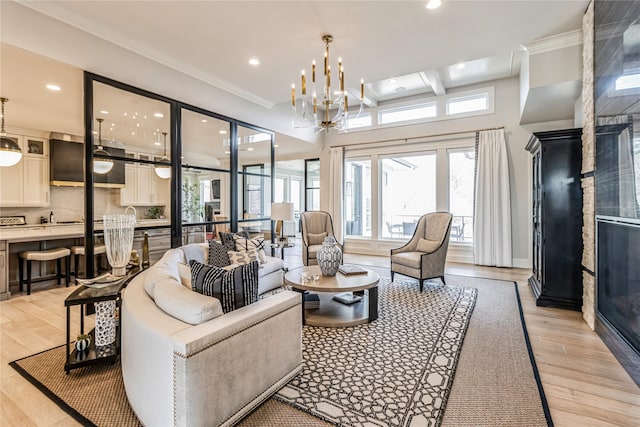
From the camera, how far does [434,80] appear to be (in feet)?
18.2

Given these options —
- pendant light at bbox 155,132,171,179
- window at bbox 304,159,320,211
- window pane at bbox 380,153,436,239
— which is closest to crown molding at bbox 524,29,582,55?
window pane at bbox 380,153,436,239

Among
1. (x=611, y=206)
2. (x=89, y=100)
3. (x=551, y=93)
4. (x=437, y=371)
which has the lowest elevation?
(x=437, y=371)

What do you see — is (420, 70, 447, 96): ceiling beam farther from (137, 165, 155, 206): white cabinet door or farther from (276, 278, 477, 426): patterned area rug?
(137, 165, 155, 206): white cabinet door

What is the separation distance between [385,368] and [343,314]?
40.6 inches

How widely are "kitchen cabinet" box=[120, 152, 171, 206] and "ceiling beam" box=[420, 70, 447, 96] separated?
4434 millimetres

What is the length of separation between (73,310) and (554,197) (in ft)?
19.0

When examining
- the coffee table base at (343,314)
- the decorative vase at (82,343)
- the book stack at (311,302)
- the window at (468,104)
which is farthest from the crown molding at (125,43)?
the window at (468,104)

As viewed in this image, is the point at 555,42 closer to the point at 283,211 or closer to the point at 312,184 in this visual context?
the point at 283,211

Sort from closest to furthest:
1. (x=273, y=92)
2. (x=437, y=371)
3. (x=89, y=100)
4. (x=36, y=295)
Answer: (x=437, y=371) < (x=89, y=100) < (x=36, y=295) < (x=273, y=92)

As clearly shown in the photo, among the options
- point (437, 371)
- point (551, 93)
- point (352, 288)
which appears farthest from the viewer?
point (551, 93)

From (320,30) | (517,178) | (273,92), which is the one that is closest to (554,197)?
(517,178)

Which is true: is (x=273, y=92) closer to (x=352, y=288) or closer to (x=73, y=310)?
(x=352, y=288)

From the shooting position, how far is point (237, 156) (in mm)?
5191

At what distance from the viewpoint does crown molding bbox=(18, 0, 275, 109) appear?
2857mm
